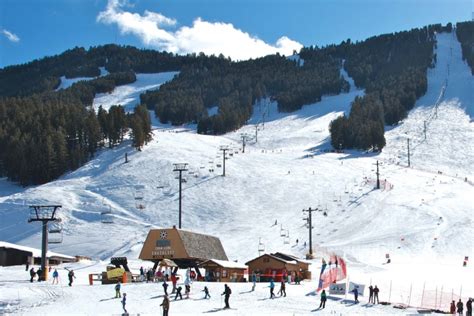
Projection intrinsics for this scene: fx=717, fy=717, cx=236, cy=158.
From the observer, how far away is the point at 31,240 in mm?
64875

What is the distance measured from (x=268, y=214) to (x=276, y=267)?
94.2 feet

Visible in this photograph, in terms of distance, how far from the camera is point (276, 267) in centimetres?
4331

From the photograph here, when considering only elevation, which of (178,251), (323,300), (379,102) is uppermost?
(379,102)

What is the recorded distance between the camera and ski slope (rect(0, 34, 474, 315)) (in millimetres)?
32969

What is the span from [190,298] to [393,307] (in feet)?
28.4

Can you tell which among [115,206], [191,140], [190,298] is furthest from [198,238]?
[191,140]

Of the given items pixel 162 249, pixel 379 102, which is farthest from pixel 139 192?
pixel 379 102

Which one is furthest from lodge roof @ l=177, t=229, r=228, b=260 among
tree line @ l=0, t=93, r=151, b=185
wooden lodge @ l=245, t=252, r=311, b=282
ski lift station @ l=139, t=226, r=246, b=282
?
tree line @ l=0, t=93, r=151, b=185

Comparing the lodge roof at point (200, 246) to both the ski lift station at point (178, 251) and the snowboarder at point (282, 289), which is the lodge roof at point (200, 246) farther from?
the snowboarder at point (282, 289)

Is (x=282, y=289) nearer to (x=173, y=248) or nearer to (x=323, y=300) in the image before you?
(x=323, y=300)

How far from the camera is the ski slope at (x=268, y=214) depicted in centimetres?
3297

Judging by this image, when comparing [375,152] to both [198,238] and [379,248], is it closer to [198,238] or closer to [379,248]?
[379,248]

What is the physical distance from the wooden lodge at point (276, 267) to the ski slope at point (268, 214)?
2.53 m

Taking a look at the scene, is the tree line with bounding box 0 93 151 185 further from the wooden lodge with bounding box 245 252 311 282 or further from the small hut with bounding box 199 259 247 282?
the small hut with bounding box 199 259 247 282
